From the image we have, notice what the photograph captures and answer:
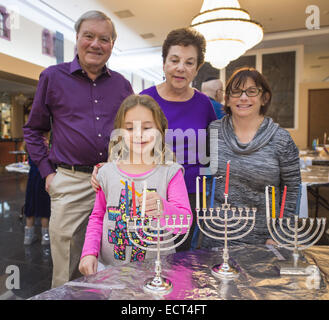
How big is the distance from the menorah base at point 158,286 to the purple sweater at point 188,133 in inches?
35.0

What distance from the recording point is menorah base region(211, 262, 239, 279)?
97 cm

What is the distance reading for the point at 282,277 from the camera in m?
0.97

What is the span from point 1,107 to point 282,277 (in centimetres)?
1574

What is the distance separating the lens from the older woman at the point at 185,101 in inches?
64.7

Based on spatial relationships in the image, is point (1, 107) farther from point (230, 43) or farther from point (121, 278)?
point (121, 278)

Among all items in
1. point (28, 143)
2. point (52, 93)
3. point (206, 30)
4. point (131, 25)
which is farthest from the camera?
point (131, 25)

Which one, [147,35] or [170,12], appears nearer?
[170,12]

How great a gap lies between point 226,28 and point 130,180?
314 centimetres

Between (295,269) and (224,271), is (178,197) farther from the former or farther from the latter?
(295,269)

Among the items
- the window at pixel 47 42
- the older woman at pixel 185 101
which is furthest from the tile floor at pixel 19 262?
the window at pixel 47 42

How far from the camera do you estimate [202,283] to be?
3.05 ft

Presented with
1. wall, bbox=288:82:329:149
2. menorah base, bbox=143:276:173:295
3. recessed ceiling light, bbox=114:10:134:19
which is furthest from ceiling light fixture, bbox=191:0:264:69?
wall, bbox=288:82:329:149

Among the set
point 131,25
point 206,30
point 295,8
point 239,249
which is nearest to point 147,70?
point 131,25

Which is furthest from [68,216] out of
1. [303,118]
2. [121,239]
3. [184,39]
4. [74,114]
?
[303,118]
